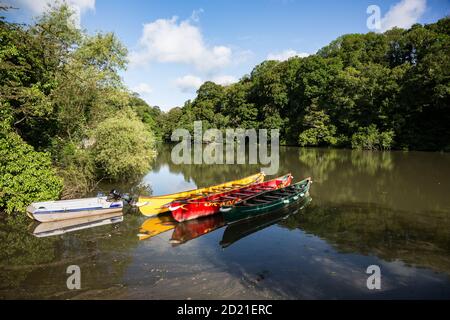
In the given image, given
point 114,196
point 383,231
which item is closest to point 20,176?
point 114,196

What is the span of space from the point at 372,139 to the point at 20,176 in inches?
1925

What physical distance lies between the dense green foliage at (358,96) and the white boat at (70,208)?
144ft

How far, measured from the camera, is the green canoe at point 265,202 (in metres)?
14.5

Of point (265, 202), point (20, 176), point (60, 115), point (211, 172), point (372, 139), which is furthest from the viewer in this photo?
point (372, 139)

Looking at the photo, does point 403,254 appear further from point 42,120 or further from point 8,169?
point 42,120

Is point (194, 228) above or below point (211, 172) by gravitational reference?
below

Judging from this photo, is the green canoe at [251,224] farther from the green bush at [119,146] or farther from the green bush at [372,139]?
the green bush at [372,139]

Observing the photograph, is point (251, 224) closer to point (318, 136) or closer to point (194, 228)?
point (194, 228)

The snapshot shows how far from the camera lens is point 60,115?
20.7 meters

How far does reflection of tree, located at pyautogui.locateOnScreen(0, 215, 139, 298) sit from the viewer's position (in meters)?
8.77

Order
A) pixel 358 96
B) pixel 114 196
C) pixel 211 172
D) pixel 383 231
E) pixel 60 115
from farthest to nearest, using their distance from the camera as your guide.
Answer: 1. pixel 358 96
2. pixel 211 172
3. pixel 60 115
4. pixel 114 196
5. pixel 383 231

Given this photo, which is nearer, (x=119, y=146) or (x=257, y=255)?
(x=257, y=255)

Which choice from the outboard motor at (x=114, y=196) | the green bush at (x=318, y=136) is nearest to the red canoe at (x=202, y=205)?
the outboard motor at (x=114, y=196)
